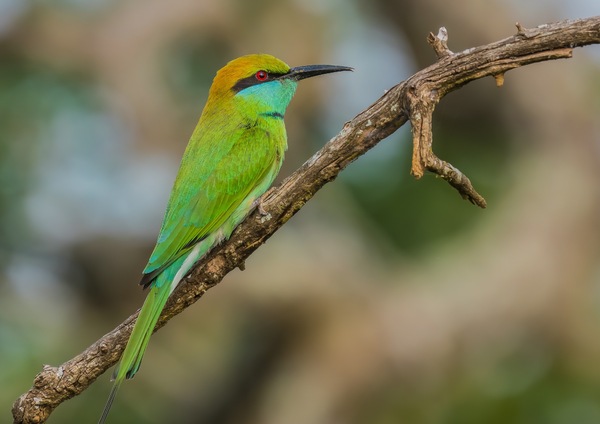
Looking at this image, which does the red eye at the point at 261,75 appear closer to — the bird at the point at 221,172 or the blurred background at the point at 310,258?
the bird at the point at 221,172

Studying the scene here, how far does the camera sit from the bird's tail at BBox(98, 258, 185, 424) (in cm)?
283

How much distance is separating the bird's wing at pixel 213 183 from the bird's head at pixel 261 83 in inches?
8.0

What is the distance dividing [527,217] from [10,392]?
4.77 meters

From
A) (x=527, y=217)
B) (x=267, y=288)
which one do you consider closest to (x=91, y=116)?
(x=267, y=288)

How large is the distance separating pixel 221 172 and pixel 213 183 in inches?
2.1

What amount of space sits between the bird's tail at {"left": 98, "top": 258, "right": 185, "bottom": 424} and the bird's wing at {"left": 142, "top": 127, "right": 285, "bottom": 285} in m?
0.16

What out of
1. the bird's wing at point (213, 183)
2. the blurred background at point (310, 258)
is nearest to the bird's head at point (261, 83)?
the bird's wing at point (213, 183)

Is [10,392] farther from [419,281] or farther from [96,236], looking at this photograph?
[419,281]

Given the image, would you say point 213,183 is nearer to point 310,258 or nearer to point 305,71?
point 305,71

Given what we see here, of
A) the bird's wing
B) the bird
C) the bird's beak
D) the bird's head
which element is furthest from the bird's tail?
the bird's beak

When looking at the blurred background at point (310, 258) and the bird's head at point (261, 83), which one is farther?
the blurred background at point (310, 258)

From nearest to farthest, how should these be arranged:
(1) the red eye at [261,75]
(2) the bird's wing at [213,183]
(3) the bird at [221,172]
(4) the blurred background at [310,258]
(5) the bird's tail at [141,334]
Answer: (5) the bird's tail at [141,334]
(3) the bird at [221,172]
(2) the bird's wing at [213,183]
(1) the red eye at [261,75]
(4) the blurred background at [310,258]

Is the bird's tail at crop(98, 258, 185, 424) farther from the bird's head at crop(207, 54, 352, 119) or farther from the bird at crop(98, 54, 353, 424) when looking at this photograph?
the bird's head at crop(207, 54, 352, 119)

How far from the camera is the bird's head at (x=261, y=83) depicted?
3848 mm
